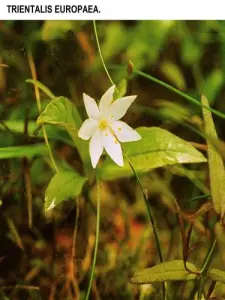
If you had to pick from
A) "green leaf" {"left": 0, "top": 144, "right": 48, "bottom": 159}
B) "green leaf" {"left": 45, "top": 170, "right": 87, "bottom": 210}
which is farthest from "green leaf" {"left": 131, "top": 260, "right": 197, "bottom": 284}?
"green leaf" {"left": 0, "top": 144, "right": 48, "bottom": 159}

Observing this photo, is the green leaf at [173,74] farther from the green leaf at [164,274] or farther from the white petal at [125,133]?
the green leaf at [164,274]

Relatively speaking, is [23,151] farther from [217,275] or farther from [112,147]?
[217,275]

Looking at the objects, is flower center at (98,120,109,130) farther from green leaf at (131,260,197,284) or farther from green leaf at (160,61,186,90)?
green leaf at (160,61,186,90)

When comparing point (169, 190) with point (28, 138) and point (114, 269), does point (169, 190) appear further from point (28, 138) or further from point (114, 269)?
point (28, 138)

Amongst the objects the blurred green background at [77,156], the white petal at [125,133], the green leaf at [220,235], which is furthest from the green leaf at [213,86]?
the green leaf at [220,235]
